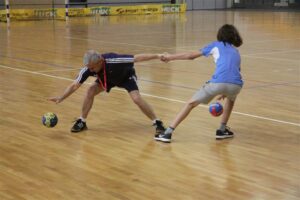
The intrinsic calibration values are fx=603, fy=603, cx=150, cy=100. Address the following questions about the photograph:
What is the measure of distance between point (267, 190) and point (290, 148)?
60.0 inches

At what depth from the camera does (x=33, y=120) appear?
8094 mm

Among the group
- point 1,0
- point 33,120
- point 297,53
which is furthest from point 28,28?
point 33,120

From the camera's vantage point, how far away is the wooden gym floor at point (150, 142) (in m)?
5.33

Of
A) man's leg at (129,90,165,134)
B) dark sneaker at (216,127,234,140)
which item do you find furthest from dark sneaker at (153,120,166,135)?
dark sneaker at (216,127,234,140)

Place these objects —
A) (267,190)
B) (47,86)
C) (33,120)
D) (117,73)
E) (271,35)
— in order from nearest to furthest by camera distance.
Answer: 1. (267,190)
2. (117,73)
3. (33,120)
4. (47,86)
5. (271,35)

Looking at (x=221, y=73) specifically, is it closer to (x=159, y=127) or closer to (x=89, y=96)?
(x=159, y=127)

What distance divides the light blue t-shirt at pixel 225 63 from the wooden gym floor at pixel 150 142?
74 centimetres

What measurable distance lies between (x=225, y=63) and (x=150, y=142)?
49.1 inches

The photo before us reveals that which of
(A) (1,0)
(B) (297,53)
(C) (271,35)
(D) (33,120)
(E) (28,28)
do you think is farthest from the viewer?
(A) (1,0)

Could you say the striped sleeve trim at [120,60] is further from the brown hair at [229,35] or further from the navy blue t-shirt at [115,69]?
the brown hair at [229,35]

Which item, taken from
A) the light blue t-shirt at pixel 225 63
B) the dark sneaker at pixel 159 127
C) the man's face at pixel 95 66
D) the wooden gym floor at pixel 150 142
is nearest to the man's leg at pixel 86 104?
the wooden gym floor at pixel 150 142

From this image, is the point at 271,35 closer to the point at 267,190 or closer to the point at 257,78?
the point at 257,78

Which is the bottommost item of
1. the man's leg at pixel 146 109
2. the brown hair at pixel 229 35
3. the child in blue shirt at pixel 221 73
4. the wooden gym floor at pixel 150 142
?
the wooden gym floor at pixel 150 142

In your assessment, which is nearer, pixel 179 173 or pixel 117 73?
pixel 179 173
